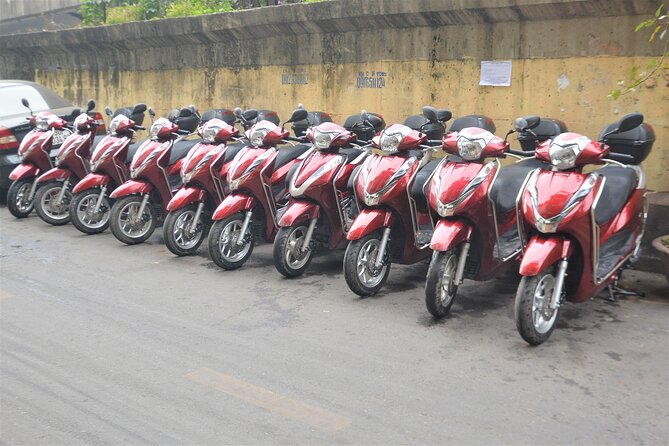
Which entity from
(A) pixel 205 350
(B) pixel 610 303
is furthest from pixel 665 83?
(A) pixel 205 350

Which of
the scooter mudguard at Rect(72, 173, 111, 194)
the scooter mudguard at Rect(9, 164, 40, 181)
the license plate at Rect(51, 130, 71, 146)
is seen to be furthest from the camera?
the license plate at Rect(51, 130, 71, 146)

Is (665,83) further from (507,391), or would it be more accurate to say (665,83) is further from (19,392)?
(19,392)

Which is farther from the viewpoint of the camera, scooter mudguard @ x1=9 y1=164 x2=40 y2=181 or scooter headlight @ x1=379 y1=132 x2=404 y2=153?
scooter mudguard @ x1=9 y1=164 x2=40 y2=181

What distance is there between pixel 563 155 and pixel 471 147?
77 cm

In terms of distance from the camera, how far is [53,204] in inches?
384

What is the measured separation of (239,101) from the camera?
39.4 ft

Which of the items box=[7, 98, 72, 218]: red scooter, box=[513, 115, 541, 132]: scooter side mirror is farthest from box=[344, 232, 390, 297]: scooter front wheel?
box=[7, 98, 72, 218]: red scooter

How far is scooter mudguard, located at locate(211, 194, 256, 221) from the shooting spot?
7.29 metres

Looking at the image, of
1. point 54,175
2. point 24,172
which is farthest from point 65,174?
point 24,172

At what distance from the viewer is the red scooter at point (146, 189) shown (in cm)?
845

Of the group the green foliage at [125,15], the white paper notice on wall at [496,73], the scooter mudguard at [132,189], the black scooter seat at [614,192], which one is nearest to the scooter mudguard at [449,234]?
the black scooter seat at [614,192]

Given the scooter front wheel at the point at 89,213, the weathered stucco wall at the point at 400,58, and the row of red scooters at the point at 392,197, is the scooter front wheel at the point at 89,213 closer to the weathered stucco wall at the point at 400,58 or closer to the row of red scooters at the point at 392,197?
the row of red scooters at the point at 392,197

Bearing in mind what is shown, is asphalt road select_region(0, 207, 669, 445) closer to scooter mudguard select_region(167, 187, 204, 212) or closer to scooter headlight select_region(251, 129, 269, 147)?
scooter mudguard select_region(167, 187, 204, 212)

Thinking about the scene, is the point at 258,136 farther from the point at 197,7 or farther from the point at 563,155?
the point at 197,7
